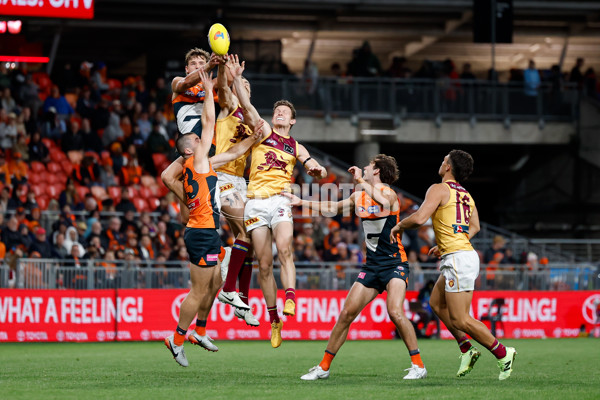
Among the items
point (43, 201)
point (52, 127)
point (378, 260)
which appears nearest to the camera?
point (378, 260)

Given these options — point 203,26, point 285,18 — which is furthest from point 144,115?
point 285,18

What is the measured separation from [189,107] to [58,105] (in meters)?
13.6

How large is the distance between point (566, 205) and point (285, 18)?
434 inches

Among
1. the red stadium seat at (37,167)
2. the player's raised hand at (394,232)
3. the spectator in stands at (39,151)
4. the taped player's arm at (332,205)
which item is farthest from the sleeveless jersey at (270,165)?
the spectator in stands at (39,151)

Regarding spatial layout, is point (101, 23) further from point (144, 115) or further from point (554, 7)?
point (554, 7)

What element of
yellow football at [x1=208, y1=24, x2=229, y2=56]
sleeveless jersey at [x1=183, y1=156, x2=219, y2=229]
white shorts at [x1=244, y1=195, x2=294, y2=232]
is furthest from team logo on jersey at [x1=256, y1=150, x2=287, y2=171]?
yellow football at [x1=208, y1=24, x2=229, y2=56]

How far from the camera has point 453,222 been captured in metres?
11.5

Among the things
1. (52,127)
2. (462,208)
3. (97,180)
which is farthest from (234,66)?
(52,127)

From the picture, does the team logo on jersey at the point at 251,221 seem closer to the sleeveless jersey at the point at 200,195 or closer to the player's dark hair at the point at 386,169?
the sleeveless jersey at the point at 200,195

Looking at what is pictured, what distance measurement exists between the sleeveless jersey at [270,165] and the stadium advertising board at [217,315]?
29.5 feet

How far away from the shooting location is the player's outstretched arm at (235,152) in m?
11.9

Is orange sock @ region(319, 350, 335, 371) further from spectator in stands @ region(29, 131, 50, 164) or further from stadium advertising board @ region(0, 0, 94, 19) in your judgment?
spectator in stands @ region(29, 131, 50, 164)

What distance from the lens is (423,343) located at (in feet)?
67.5

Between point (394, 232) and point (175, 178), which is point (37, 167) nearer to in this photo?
point (175, 178)
